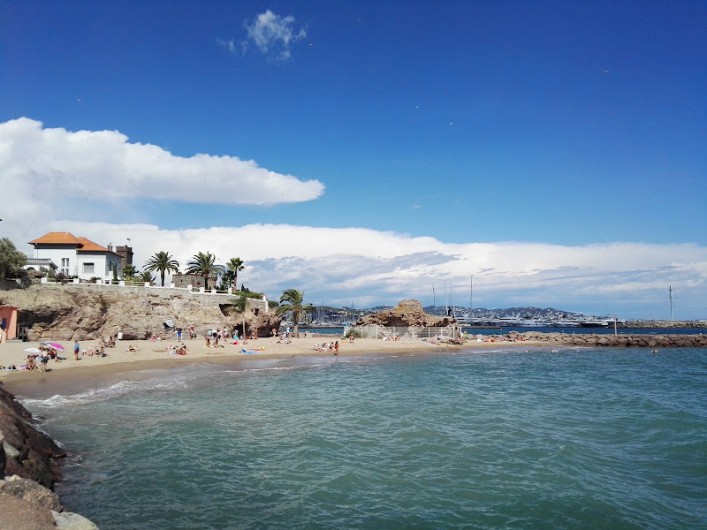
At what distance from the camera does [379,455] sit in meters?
13.5

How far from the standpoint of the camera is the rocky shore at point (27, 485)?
5.91 m

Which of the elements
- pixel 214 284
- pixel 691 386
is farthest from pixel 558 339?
pixel 214 284

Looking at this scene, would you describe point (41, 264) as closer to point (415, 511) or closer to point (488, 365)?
point (488, 365)

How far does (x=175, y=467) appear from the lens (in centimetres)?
1217

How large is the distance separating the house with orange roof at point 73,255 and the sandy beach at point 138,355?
12.9 metres

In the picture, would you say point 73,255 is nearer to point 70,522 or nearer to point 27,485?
point 27,485

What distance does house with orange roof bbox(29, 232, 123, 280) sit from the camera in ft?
161

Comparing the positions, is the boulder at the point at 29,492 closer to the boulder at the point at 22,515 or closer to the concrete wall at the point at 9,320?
the boulder at the point at 22,515

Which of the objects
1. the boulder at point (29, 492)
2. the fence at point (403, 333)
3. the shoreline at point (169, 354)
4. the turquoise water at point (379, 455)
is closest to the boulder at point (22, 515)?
the boulder at point (29, 492)

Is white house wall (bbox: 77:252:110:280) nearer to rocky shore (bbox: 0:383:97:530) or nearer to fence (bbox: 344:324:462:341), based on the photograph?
fence (bbox: 344:324:462:341)

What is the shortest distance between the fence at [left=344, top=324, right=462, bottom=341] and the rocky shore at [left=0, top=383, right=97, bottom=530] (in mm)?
48636

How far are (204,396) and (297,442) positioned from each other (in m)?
9.02

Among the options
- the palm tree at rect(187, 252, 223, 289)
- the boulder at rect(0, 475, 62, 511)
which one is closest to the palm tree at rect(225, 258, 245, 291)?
the palm tree at rect(187, 252, 223, 289)

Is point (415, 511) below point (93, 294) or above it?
below
